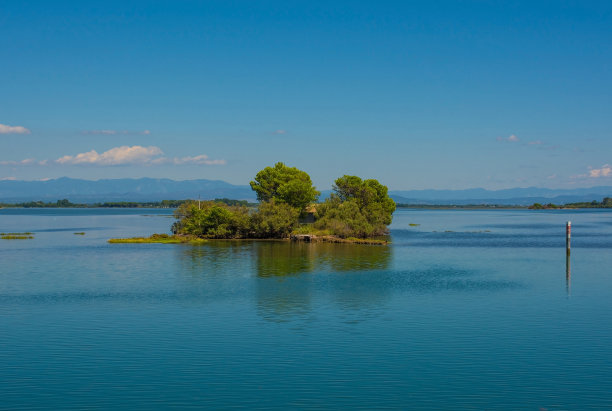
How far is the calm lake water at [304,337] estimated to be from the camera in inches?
765

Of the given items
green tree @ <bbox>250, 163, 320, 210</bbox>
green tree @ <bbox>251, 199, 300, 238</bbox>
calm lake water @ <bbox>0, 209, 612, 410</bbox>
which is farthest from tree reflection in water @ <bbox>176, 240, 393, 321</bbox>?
green tree @ <bbox>250, 163, 320, 210</bbox>

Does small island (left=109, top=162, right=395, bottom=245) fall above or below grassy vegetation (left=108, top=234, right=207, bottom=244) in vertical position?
above

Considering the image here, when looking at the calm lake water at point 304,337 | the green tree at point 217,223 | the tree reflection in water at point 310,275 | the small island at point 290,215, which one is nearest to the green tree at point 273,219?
the small island at point 290,215

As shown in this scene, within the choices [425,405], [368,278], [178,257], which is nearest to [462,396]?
[425,405]

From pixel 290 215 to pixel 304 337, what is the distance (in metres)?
63.0

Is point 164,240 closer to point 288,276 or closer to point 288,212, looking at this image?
point 288,212

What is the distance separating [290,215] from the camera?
89.2 metres

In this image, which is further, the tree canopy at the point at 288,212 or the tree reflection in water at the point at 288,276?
the tree canopy at the point at 288,212

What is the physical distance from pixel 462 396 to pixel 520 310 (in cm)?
1556

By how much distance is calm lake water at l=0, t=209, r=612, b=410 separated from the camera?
1944 centimetres

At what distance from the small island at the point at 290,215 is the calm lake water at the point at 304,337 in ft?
110

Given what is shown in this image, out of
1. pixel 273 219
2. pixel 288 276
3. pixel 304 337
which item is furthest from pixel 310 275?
pixel 273 219

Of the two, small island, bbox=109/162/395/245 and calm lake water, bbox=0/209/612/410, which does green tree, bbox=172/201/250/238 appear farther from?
calm lake water, bbox=0/209/612/410

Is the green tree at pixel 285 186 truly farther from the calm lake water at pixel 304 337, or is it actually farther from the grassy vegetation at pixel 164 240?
the calm lake water at pixel 304 337
